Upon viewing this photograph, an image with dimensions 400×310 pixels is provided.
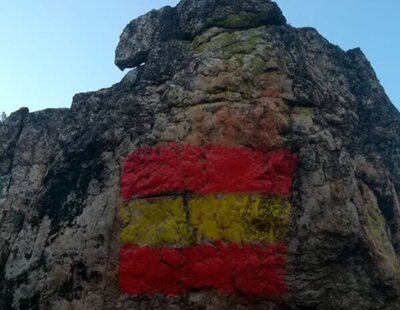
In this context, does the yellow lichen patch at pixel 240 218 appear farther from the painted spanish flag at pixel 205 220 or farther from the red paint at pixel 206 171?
the red paint at pixel 206 171

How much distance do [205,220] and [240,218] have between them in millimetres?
767

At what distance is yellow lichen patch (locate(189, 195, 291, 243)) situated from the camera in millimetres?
9062

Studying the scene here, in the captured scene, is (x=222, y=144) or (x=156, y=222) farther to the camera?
(x=222, y=144)

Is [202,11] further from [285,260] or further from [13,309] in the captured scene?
[13,309]

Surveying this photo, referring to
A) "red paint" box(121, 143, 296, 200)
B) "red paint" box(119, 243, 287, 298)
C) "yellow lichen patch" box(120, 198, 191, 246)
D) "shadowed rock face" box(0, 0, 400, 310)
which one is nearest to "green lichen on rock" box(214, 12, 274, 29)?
"shadowed rock face" box(0, 0, 400, 310)

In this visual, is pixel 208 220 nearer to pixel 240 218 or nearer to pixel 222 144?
pixel 240 218

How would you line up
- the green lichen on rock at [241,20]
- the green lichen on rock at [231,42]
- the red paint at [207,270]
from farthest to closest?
the green lichen on rock at [241,20] → the green lichen on rock at [231,42] → the red paint at [207,270]

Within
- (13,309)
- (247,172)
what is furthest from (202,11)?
(13,309)

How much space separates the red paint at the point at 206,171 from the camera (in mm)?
9516

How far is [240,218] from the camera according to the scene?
30.3 ft

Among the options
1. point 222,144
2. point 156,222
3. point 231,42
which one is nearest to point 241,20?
point 231,42

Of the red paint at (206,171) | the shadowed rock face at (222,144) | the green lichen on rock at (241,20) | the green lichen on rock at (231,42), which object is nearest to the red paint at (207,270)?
the shadowed rock face at (222,144)

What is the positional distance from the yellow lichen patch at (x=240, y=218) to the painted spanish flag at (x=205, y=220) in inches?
0.8

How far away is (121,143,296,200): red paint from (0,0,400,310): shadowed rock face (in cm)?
24
